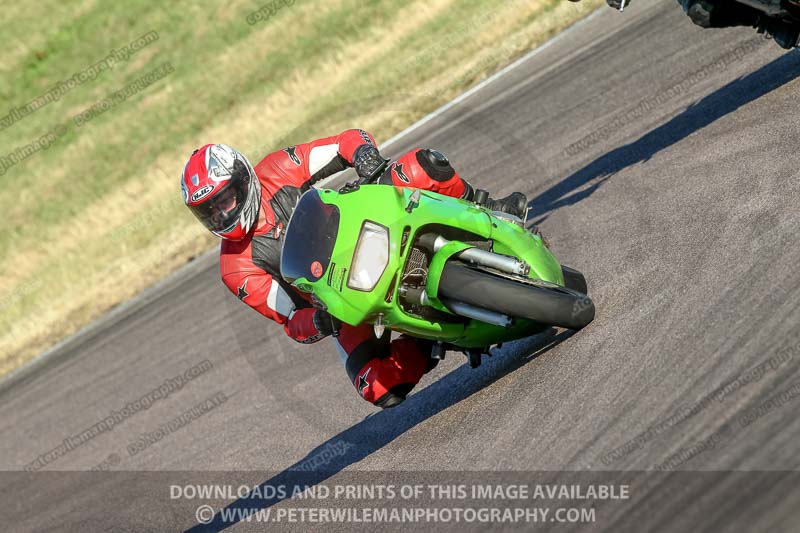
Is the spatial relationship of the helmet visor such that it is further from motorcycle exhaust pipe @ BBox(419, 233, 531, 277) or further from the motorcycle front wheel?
the motorcycle front wheel

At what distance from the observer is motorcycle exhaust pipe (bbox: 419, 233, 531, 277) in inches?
231

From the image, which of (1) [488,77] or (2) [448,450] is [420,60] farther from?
(2) [448,450]

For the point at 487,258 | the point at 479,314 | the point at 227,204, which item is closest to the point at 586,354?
the point at 479,314

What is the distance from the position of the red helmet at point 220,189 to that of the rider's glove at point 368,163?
2.77 ft

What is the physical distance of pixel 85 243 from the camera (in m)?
16.7

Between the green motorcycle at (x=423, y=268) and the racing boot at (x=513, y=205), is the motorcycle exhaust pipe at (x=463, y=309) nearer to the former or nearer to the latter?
the green motorcycle at (x=423, y=268)

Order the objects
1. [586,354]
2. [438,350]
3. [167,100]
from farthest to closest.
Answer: [167,100], [438,350], [586,354]

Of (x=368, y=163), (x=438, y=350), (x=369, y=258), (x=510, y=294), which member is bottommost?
(x=438, y=350)

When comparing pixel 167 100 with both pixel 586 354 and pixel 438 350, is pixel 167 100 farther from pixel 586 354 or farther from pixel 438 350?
pixel 586 354

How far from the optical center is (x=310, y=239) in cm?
614

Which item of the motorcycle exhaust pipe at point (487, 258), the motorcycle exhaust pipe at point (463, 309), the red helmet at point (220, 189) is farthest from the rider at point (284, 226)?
the motorcycle exhaust pipe at point (463, 309)

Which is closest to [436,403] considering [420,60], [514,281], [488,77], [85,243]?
[514,281]

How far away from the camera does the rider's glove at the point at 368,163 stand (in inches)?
255

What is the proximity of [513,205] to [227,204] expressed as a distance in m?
2.10
